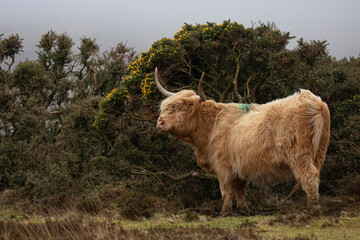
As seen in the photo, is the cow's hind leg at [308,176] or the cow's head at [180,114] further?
the cow's head at [180,114]

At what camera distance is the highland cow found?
6.64 meters

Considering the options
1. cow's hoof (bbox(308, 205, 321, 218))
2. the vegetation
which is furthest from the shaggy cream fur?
the vegetation

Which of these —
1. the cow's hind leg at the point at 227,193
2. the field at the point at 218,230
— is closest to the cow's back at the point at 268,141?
the cow's hind leg at the point at 227,193

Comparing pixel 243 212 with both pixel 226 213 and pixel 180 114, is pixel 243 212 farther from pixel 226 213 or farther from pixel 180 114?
pixel 180 114

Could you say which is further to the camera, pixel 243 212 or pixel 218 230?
pixel 243 212

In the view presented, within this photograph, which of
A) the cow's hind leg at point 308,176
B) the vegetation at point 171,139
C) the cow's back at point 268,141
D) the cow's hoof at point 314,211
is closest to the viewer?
the cow's hoof at point 314,211

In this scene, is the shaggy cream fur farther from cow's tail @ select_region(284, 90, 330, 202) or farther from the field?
the field

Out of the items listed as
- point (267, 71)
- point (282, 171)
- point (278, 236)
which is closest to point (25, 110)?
point (267, 71)

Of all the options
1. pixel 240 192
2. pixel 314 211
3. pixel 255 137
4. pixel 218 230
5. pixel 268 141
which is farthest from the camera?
pixel 240 192

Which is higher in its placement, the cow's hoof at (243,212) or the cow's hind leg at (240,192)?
the cow's hind leg at (240,192)

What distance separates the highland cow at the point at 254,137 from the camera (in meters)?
6.64

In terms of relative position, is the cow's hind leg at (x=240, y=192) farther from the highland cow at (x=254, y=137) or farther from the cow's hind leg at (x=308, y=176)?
the cow's hind leg at (x=308, y=176)

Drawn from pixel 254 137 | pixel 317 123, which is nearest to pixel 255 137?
pixel 254 137

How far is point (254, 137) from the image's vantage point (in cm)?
716
